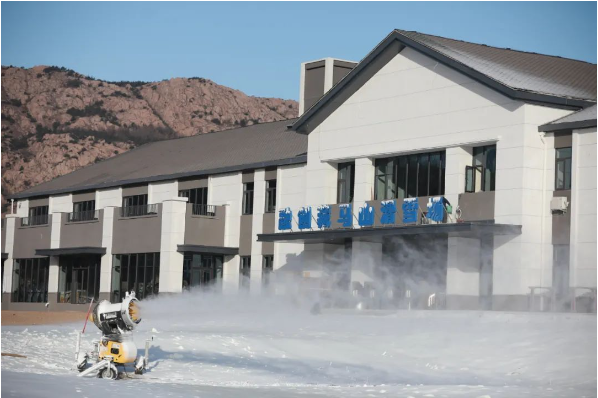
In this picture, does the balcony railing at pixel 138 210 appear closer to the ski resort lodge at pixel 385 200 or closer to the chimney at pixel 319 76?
the ski resort lodge at pixel 385 200

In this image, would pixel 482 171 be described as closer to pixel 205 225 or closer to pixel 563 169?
pixel 563 169

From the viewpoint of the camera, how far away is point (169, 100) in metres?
167

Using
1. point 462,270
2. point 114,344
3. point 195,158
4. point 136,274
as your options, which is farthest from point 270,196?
point 114,344

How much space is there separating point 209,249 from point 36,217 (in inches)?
725

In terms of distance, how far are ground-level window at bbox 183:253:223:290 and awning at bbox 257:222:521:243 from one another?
785cm

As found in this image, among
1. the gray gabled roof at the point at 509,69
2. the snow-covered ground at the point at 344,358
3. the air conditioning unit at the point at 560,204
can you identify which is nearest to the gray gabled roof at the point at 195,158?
the gray gabled roof at the point at 509,69

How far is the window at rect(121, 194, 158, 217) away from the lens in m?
61.5

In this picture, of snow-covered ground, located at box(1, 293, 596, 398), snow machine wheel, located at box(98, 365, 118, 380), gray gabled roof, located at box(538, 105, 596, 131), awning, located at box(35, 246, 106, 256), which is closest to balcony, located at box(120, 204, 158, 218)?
awning, located at box(35, 246, 106, 256)

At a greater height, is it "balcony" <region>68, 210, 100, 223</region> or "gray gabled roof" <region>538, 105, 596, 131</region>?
"gray gabled roof" <region>538, 105, 596, 131</region>

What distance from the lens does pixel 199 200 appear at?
198 ft

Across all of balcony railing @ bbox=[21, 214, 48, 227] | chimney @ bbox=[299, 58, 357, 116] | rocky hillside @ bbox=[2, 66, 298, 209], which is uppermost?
rocky hillside @ bbox=[2, 66, 298, 209]

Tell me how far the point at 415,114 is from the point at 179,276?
18.3 m

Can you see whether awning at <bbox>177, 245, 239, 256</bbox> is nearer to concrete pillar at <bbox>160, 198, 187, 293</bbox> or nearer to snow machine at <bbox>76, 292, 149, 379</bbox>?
concrete pillar at <bbox>160, 198, 187, 293</bbox>

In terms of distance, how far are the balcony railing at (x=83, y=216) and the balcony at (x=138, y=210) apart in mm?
3229
